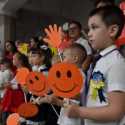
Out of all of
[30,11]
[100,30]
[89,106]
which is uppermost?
[30,11]

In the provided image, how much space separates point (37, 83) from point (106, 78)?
95cm

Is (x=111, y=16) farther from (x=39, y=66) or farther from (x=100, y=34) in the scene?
(x=39, y=66)

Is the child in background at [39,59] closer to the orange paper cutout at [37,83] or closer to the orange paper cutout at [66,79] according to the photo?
the orange paper cutout at [37,83]

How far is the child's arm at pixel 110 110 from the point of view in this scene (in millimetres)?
1487

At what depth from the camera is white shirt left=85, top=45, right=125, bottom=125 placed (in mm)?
1531

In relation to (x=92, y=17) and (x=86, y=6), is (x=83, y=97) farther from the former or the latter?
(x=86, y=6)

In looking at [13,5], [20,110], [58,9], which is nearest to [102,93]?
[20,110]

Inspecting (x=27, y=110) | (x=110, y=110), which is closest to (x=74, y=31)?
(x=27, y=110)

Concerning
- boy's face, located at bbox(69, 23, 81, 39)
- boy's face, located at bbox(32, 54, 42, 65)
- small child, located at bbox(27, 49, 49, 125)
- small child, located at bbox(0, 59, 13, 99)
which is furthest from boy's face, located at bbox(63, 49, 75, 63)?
small child, located at bbox(0, 59, 13, 99)

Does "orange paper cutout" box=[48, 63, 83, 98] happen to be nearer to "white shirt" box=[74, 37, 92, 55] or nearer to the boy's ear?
the boy's ear

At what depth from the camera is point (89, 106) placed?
1673 millimetres

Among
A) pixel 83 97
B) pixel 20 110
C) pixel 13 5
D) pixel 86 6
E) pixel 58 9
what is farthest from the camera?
pixel 58 9

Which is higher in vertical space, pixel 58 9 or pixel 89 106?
pixel 58 9

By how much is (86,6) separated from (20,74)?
6604 millimetres
